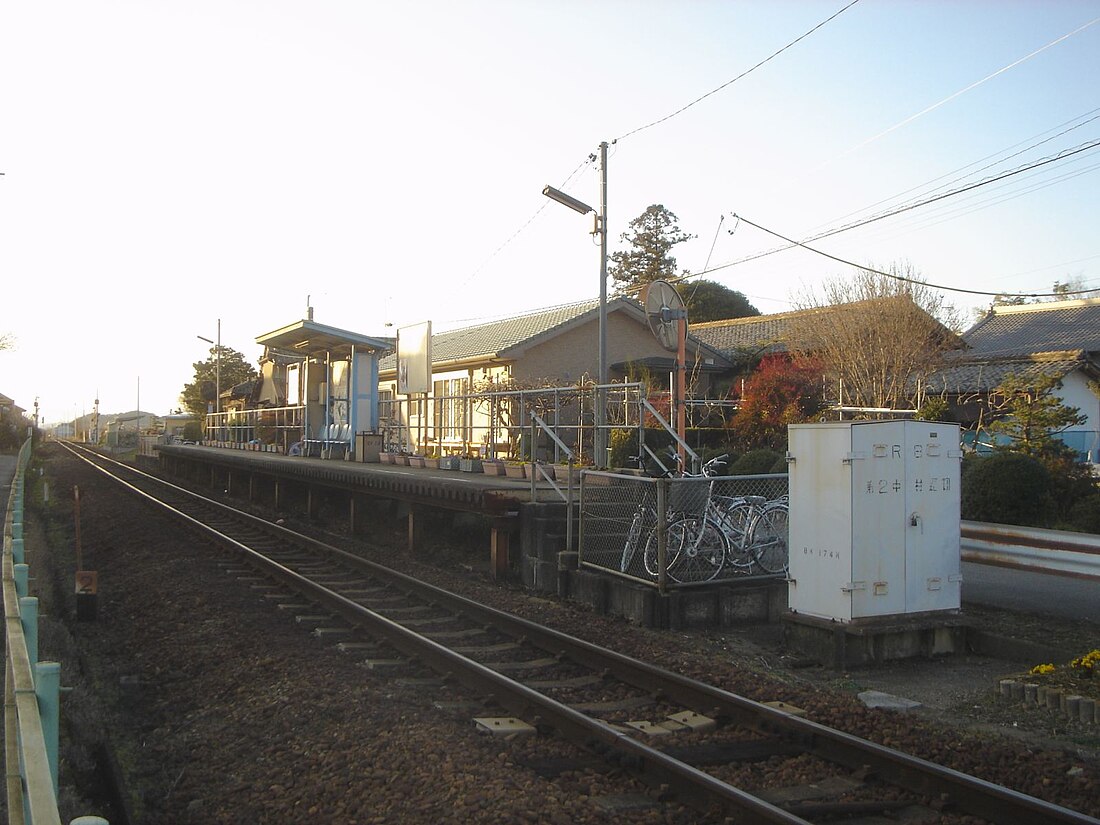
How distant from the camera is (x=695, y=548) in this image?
972cm

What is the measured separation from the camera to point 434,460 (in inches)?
799

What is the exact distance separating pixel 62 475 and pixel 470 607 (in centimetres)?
3348

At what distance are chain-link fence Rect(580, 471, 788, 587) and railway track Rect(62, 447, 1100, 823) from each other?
1.68 m

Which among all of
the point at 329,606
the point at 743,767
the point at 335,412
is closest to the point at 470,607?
the point at 329,606

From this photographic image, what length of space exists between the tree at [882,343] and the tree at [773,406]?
75.1 inches

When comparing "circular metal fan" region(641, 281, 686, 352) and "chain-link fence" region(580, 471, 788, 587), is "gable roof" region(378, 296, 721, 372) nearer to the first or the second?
"circular metal fan" region(641, 281, 686, 352)

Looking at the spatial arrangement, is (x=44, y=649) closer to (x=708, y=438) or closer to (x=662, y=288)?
(x=662, y=288)

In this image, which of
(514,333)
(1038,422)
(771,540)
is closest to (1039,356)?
→ (1038,422)

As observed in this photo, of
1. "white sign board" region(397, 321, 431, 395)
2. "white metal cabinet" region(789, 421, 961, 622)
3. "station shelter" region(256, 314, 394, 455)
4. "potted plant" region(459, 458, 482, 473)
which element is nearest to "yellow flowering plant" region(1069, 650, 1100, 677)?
"white metal cabinet" region(789, 421, 961, 622)

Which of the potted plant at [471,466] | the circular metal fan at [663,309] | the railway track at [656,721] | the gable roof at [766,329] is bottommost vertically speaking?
the railway track at [656,721]

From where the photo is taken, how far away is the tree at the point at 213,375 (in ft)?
248

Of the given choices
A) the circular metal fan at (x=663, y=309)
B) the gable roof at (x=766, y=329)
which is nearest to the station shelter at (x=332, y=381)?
the gable roof at (x=766, y=329)

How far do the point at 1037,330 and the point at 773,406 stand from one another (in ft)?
60.1

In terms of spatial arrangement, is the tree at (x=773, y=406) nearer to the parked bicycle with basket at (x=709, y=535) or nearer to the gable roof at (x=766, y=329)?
the gable roof at (x=766, y=329)
